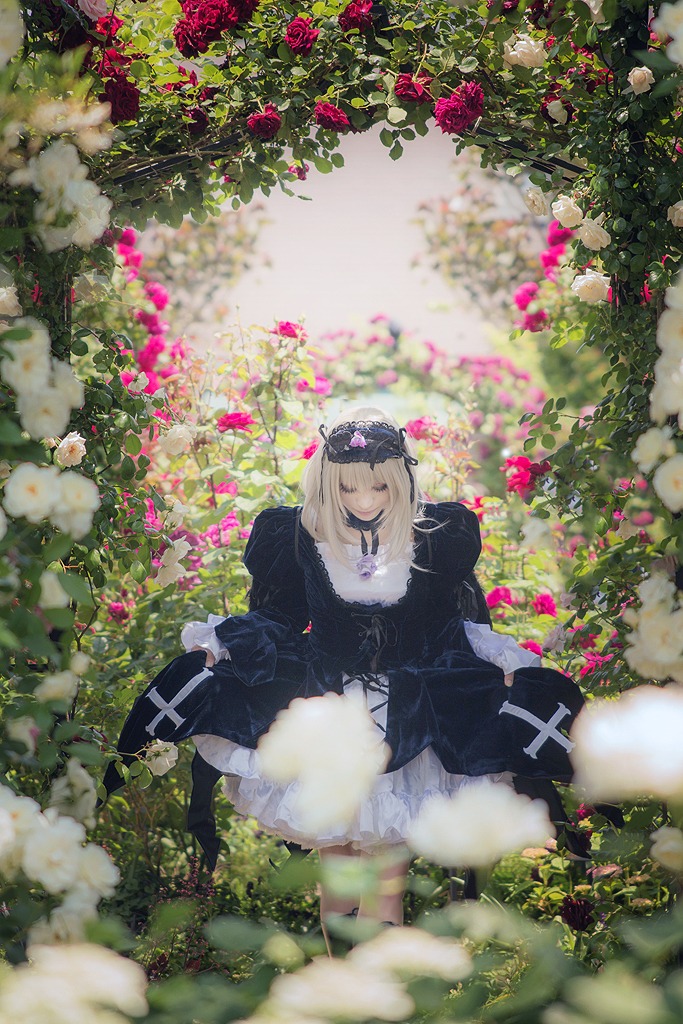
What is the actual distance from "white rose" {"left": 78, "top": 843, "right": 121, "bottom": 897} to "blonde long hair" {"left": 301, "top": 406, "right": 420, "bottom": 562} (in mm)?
1065

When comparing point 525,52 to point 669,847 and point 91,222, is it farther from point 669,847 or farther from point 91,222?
point 669,847

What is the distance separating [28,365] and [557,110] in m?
1.51

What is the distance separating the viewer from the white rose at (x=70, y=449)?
89.7 inches

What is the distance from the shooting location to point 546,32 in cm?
248

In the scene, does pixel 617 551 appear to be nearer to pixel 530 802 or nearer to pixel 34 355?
pixel 530 802

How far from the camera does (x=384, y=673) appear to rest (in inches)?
96.3

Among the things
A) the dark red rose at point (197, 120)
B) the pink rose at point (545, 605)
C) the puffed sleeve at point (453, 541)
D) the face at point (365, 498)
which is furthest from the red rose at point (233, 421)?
the pink rose at point (545, 605)

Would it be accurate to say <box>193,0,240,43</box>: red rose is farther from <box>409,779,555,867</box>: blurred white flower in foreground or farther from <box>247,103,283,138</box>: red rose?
<box>409,779,555,867</box>: blurred white flower in foreground

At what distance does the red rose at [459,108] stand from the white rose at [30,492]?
1320 millimetres

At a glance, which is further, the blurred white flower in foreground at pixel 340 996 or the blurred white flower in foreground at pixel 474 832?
the blurred white flower in foreground at pixel 474 832

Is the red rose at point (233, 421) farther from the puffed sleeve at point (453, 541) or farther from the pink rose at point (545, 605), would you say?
the pink rose at point (545, 605)

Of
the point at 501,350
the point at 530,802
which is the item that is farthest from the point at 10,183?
the point at 501,350

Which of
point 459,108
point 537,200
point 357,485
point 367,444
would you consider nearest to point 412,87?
point 459,108

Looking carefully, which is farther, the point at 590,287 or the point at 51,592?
the point at 590,287
